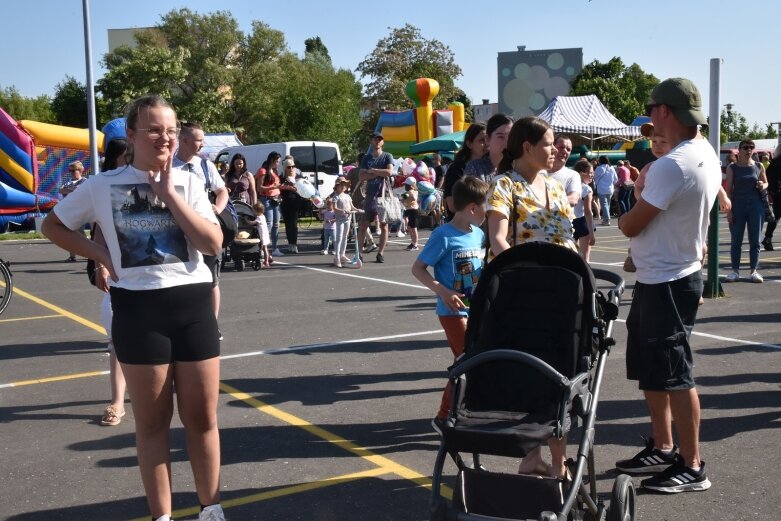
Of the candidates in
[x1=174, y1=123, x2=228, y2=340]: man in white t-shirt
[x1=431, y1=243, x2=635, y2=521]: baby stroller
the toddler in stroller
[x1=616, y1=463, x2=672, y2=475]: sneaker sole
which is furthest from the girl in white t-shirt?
the toddler in stroller

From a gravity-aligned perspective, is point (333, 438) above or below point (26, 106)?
below

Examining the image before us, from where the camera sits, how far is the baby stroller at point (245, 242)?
47.0 feet

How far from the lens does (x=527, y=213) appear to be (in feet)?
14.6

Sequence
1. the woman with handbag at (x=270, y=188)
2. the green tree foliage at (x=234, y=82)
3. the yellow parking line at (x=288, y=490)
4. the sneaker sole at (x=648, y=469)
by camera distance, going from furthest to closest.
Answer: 1. the green tree foliage at (x=234, y=82)
2. the woman with handbag at (x=270, y=188)
3. the sneaker sole at (x=648, y=469)
4. the yellow parking line at (x=288, y=490)

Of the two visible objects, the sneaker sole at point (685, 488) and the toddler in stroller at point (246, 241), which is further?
the toddler in stroller at point (246, 241)

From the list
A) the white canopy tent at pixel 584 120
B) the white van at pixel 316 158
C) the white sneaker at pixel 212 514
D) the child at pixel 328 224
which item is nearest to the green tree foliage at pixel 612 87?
the white canopy tent at pixel 584 120

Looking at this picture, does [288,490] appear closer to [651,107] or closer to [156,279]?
[156,279]

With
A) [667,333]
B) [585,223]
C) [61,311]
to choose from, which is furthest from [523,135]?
[61,311]

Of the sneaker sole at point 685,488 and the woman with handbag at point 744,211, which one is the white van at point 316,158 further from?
the sneaker sole at point 685,488

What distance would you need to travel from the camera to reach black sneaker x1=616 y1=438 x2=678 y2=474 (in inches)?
183

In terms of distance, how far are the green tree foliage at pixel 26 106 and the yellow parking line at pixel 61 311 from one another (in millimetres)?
72122

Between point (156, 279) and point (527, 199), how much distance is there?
192 centimetres

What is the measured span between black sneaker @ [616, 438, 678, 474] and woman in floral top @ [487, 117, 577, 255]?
122 cm

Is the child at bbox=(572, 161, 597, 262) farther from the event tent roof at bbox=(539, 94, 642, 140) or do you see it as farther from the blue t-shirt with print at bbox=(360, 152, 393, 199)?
the event tent roof at bbox=(539, 94, 642, 140)
